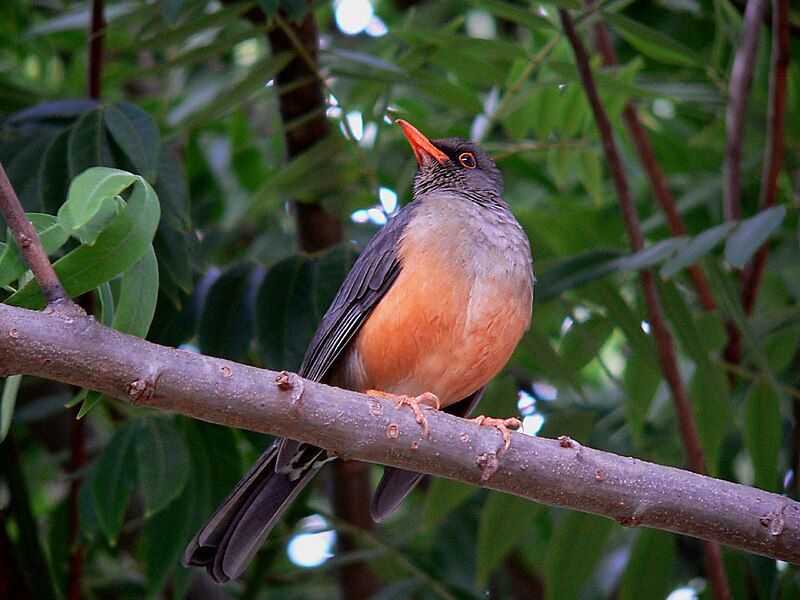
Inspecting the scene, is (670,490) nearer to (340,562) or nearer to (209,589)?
(340,562)

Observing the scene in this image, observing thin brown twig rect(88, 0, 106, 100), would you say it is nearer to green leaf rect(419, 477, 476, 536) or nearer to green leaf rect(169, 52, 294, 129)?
green leaf rect(169, 52, 294, 129)

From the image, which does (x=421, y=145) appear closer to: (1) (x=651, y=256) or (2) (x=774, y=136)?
(1) (x=651, y=256)

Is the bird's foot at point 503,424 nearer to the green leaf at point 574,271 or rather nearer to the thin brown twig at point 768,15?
the green leaf at point 574,271

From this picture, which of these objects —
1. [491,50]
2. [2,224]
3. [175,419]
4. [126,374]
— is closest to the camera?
[126,374]

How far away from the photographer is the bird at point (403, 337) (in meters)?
3.70

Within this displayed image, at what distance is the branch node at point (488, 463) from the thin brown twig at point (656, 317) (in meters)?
1.52

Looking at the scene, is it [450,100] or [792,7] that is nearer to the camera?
[450,100]

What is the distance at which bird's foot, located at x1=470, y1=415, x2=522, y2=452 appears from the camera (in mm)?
2850

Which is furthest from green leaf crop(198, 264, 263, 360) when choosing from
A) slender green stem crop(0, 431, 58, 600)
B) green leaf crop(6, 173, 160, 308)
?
green leaf crop(6, 173, 160, 308)

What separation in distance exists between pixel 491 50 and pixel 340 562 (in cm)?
245

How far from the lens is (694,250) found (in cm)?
373

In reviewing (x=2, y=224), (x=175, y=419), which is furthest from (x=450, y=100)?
(x=2, y=224)

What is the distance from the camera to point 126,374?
2395 mm

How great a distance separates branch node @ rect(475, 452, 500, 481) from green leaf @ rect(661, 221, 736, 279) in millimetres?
1182
